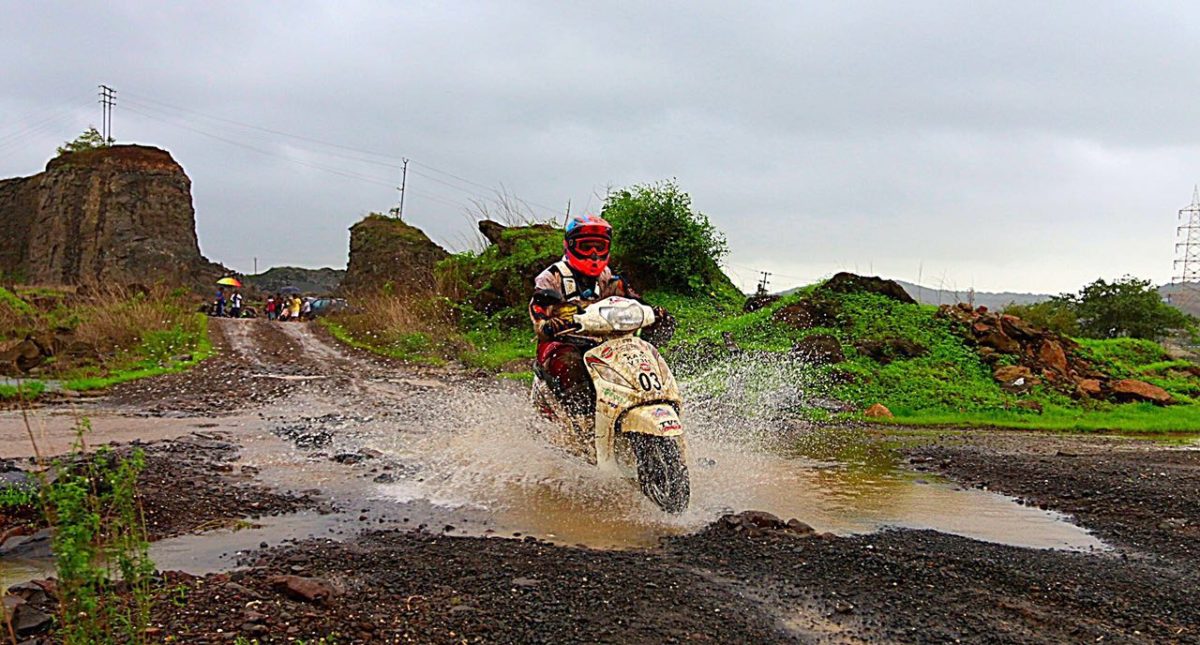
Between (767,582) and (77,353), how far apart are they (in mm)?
16911

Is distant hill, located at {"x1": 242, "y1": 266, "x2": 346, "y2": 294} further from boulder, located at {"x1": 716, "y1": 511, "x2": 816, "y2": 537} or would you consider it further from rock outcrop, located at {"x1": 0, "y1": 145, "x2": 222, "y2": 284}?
boulder, located at {"x1": 716, "y1": 511, "x2": 816, "y2": 537}

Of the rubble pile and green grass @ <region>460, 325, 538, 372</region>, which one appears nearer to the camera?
the rubble pile

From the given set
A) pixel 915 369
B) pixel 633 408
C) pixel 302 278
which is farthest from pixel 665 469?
pixel 302 278

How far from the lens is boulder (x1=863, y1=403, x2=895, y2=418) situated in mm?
13443

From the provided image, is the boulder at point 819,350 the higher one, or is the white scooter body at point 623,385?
the boulder at point 819,350

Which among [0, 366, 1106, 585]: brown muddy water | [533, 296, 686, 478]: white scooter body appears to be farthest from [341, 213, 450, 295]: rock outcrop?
[533, 296, 686, 478]: white scooter body

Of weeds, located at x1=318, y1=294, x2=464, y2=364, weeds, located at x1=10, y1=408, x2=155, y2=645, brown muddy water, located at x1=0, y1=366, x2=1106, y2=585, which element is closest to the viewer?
weeds, located at x1=10, y1=408, x2=155, y2=645

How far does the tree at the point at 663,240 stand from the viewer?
23031 mm

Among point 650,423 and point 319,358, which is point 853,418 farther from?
point 319,358

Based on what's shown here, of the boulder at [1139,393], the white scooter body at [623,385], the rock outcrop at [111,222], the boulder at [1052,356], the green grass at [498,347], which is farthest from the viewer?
the rock outcrop at [111,222]

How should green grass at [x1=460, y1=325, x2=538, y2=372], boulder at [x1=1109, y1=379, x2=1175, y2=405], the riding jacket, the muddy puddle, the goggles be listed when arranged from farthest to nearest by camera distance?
green grass at [x1=460, y1=325, x2=538, y2=372], boulder at [x1=1109, y1=379, x2=1175, y2=405], the goggles, the riding jacket, the muddy puddle

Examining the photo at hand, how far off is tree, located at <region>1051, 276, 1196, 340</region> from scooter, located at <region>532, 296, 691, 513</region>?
1021 inches

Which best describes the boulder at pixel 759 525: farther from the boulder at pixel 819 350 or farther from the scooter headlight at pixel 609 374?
the boulder at pixel 819 350

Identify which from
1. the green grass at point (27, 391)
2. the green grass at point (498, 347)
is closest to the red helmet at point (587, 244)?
the green grass at point (27, 391)
